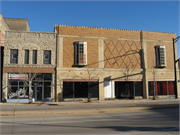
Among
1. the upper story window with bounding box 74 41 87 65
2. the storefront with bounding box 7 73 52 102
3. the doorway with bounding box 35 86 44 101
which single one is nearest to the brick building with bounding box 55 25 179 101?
the upper story window with bounding box 74 41 87 65

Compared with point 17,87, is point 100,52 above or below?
above

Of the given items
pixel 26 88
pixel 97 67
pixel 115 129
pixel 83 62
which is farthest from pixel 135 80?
pixel 115 129

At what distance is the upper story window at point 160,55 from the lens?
29359 millimetres

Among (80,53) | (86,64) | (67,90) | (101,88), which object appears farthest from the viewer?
(101,88)

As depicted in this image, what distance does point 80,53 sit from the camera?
2589cm

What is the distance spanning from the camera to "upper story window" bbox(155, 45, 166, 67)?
29359 millimetres

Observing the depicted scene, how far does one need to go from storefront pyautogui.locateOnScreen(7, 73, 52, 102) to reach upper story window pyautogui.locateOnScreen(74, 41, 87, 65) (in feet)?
15.4

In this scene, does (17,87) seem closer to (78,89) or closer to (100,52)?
(78,89)

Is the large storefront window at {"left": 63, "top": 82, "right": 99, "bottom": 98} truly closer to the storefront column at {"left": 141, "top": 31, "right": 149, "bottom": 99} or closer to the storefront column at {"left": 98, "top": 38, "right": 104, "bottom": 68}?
the storefront column at {"left": 98, "top": 38, "right": 104, "bottom": 68}

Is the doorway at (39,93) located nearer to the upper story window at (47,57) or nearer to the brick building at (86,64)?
the brick building at (86,64)

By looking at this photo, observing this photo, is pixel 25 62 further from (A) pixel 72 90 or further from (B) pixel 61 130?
(B) pixel 61 130

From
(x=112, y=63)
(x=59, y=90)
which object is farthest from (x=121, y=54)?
(x=59, y=90)

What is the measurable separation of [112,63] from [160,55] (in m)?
8.56

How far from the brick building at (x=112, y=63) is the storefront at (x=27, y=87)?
164cm
